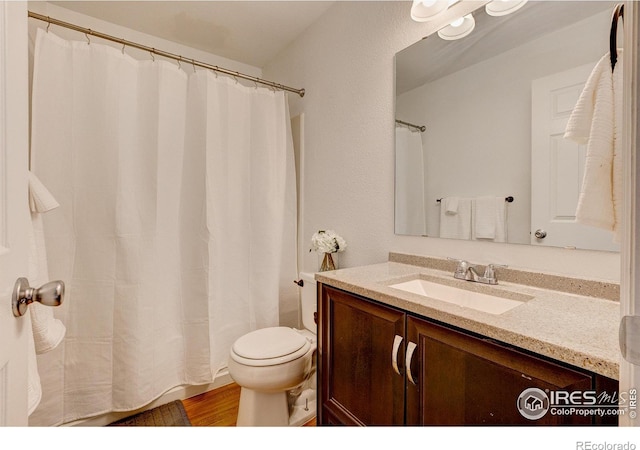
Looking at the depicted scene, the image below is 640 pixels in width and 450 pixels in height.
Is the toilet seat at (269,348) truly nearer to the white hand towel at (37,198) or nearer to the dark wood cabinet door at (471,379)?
the dark wood cabinet door at (471,379)

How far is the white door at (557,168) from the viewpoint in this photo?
0.99 m

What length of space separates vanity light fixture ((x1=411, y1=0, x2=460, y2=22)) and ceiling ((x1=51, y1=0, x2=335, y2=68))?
2.58ft

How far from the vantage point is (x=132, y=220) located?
5.26ft

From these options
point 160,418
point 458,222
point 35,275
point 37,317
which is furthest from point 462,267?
point 160,418

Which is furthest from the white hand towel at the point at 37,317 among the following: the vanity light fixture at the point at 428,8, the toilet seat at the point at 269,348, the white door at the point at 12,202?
the vanity light fixture at the point at 428,8

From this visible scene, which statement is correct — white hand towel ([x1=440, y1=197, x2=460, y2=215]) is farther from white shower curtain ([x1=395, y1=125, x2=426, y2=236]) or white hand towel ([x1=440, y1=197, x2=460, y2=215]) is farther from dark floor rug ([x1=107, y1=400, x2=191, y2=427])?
dark floor rug ([x1=107, y1=400, x2=191, y2=427])

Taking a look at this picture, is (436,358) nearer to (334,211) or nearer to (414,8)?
(334,211)

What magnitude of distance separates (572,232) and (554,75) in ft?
1.77

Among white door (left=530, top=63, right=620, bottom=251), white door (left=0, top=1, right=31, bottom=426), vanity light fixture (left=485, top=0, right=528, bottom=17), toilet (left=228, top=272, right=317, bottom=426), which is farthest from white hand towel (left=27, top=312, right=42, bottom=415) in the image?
vanity light fixture (left=485, top=0, right=528, bottom=17)

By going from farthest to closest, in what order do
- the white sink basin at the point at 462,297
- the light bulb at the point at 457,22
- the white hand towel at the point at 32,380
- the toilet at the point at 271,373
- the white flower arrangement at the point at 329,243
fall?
the white flower arrangement at the point at 329,243 < the toilet at the point at 271,373 < the light bulb at the point at 457,22 < the white sink basin at the point at 462,297 < the white hand towel at the point at 32,380

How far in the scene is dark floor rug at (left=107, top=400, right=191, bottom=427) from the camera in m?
1.62

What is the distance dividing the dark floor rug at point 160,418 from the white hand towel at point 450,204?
1.70m

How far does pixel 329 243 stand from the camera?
1792 mm
